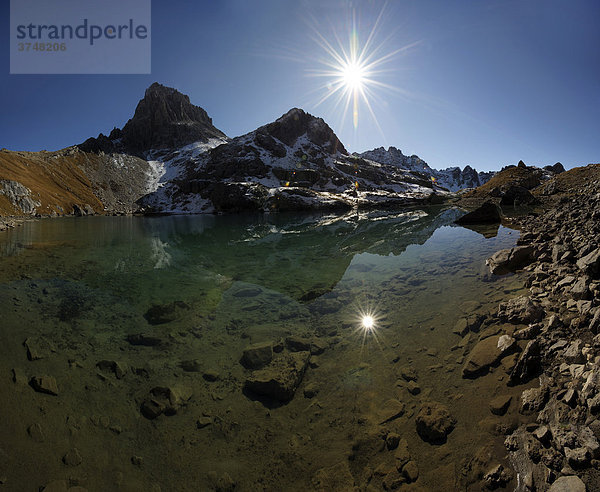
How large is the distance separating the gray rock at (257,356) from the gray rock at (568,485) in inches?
255

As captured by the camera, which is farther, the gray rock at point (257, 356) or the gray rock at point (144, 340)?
the gray rock at point (144, 340)

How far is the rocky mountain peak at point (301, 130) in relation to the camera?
168 m

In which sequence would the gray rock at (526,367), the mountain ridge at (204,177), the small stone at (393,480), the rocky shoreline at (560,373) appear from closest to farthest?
the rocky shoreline at (560,373), the small stone at (393,480), the gray rock at (526,367), the mountain ridge at (204,177)

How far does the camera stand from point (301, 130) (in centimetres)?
17900

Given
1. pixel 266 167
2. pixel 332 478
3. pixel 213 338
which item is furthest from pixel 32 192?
pixel 332 478

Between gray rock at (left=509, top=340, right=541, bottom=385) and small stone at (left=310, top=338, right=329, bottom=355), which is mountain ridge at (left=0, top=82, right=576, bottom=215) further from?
gray rock at (left=509, top=340, right=541, bottom=385)

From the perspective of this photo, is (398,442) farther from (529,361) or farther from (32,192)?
(32,192)

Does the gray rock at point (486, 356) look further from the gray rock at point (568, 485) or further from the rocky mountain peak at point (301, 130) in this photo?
the rocky mountain peak at point (301, 130)

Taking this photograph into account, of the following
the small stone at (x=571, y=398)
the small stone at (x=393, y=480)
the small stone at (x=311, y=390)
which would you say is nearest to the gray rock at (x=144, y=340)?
the small stone at (x=311, y=390)

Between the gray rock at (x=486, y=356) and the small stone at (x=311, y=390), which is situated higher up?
the gray rock at (x=486, y=356)

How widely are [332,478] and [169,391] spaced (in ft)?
14.9

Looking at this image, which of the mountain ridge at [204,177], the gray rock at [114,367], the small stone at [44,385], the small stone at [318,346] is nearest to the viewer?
the small stone at [44,385]

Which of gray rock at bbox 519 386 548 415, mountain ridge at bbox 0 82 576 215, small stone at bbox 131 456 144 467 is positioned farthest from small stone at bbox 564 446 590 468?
mountain ridge at bbox 0 82 576 215

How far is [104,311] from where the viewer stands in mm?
12062
